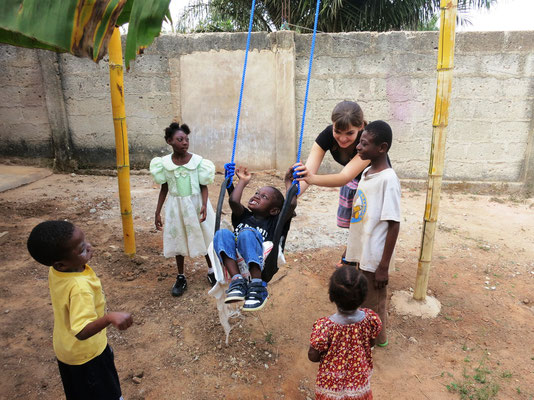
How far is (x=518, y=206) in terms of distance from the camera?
18.8 feet

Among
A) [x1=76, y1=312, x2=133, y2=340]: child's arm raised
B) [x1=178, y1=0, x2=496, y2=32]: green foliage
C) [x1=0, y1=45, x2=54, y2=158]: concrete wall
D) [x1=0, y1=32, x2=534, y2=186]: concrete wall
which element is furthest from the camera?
[x1=178, y1=0, x2=496, y2=32]: green foliage

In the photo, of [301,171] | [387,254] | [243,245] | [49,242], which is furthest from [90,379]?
[387,254]

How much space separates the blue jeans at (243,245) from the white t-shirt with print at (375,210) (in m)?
0.63

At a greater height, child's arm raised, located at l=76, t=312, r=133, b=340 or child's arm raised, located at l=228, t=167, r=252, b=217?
child's arm raised, located at l=228, t=167, r=252, b=217

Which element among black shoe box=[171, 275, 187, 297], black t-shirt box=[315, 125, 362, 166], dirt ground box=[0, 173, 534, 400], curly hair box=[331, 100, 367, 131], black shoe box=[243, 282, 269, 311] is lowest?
dirt ground box=[0, 173, 534, 400]

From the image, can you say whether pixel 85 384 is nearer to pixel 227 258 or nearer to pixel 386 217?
pixel 227 258

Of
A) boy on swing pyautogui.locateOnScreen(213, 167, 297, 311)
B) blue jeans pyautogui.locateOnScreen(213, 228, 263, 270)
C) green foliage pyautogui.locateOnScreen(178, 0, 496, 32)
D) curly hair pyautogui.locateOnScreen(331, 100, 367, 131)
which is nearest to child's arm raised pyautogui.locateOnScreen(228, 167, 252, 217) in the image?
boy on swing pyautogui.locateOnScreen(213, 167, 297, 311)

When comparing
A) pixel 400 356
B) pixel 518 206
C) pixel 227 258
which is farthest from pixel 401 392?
pixel 518 206

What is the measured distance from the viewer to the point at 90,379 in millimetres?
1637

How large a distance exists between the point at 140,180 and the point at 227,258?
191 inches

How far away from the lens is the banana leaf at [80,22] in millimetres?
1299

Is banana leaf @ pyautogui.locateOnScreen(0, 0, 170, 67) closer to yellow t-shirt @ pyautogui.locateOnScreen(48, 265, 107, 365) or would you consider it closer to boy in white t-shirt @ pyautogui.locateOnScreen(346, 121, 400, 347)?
yellow t-shirt @ pyautogui.locateOnScreen(48, 265, 107, 365)

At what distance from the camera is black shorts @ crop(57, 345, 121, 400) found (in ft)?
5.32

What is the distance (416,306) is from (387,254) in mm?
1132
